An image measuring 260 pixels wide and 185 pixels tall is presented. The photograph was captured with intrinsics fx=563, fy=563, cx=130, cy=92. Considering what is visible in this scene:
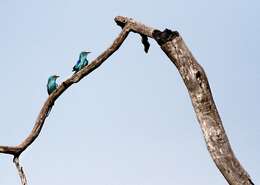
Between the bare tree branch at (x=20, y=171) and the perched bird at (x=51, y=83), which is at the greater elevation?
the perched bird at (x=51, y=83)

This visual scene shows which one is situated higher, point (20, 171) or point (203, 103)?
point (203, 103)

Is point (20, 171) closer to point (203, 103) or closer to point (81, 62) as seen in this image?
point (203, 103)

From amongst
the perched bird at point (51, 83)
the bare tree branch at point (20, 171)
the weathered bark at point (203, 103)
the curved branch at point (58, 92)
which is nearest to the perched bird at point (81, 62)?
the perched bird at point (51, 83)

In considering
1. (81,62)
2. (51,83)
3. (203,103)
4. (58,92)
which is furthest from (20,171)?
(51,83)

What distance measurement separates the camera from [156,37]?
25.8 ft

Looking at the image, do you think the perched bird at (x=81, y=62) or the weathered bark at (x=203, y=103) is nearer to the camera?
the weathered bark at (x=203, y=103)

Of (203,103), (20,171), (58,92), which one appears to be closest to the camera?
(203,103)

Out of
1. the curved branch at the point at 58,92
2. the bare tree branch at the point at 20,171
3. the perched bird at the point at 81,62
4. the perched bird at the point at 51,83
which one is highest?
the perched bird at the point at 81,62

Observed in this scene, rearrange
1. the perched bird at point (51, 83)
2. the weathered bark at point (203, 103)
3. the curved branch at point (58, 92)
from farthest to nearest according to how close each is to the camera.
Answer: the perched bird at point (51, 83) < the curved branch at point (58, 92) < the weathered bark at point (203, 103)

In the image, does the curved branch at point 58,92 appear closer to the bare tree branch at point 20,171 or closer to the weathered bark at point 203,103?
the bare tree branch at point 20,171

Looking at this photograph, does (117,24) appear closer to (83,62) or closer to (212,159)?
(212,159)

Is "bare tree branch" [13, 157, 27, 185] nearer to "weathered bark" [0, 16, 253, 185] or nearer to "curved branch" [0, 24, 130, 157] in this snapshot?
"curved branch" [0, 24, 130, 157]

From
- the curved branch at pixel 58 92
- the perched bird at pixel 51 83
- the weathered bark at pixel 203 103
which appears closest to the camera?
the weathered bark at pixel 203 103

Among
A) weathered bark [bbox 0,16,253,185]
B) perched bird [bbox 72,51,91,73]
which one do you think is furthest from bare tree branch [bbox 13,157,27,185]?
perched bird [bbox 72,51,91,73]
